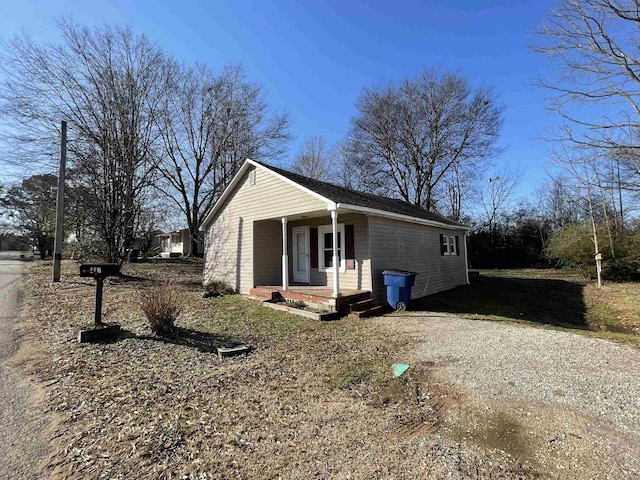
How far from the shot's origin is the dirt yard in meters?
2.47

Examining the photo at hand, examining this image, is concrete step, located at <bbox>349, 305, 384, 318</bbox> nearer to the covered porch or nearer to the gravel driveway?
the covered porch

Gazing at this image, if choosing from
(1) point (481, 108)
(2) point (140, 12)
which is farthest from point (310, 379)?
(1) point (481, 108)

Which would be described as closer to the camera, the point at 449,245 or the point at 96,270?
the point at 96,270

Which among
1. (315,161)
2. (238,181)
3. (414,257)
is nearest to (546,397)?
(414,257)

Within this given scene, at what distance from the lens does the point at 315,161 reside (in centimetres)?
2866

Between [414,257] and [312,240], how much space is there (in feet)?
11.9

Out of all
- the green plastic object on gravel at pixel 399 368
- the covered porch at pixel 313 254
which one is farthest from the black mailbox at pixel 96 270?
the green plastic object on gravel at pixel 399 368

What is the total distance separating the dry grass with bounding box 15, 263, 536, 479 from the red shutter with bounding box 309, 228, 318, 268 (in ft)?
→ 14.9

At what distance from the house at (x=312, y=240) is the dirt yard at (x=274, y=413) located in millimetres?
3417

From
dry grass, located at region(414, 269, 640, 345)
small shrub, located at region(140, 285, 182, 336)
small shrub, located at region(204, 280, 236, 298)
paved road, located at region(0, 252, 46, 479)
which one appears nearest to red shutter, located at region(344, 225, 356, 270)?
dry grass, located at region(414, 269, 640, 345)

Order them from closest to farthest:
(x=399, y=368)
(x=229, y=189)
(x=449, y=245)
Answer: (x=399, y=368) → (x=229, y=189) → (x=449, y=245)

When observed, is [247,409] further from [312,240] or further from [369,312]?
[312,240]

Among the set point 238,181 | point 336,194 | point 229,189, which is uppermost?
point 238,181

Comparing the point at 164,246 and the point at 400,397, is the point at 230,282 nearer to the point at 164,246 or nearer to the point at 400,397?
the point at 400,397
